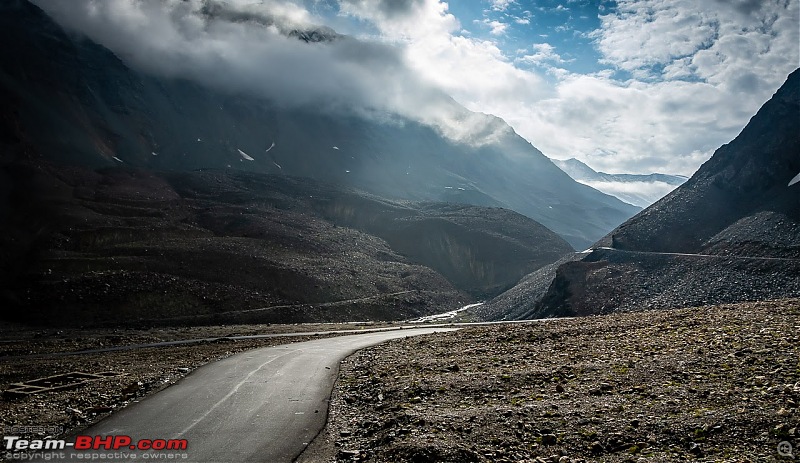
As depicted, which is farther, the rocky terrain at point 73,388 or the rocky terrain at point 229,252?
the rocky terrain at point 229,252

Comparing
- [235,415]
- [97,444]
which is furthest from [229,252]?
[97,444]

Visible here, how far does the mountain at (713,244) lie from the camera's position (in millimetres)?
55938

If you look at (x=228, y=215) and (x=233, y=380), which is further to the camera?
(x=228, y=215)

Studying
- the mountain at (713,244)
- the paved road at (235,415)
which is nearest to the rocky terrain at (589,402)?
the paved road at (235,415)

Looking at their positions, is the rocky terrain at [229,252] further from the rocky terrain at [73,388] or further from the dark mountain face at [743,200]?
the dark mountain face at [743,200]

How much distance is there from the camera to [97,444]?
480 inches

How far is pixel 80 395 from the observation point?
1733 centimetres

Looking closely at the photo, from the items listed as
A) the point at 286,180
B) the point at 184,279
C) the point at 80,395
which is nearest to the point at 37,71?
the point at 286,180

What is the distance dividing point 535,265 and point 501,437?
136056 mm

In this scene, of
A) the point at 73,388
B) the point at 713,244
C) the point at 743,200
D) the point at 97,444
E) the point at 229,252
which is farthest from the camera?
the point at 229,252

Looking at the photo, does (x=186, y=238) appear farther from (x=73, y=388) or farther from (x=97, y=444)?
(x=97, y=444)

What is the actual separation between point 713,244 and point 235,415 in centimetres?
7236

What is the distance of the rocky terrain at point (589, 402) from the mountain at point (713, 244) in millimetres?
36750

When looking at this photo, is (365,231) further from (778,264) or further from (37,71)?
(37,71)
